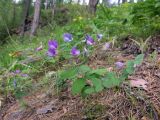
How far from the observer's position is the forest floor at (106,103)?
1.53m

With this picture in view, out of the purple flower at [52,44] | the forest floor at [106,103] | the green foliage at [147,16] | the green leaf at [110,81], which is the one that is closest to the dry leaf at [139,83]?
the forest floor at [106,103]

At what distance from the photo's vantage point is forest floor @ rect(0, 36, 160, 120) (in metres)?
1.53

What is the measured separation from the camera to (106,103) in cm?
160

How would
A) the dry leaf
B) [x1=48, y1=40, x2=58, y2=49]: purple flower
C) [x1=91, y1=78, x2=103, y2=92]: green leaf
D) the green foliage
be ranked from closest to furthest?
[x1=91, y1=78, x2=103, y2=92]: green leaf, the dry leaf, [x1=48, y1=40, x2=58, y2=49]: purple flower, the green foliage

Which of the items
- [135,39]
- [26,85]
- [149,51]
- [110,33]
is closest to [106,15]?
[110,33]

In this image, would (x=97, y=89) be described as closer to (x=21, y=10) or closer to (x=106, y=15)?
(x=106, y=15)

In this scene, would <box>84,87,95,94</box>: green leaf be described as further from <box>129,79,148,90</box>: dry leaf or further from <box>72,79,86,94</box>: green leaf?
<box>129,79,148,90</box>: dry leaf

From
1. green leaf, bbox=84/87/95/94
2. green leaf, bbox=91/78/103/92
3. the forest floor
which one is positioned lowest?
the forest floor

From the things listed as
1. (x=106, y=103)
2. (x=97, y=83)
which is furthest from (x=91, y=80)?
(x=106, y=103)

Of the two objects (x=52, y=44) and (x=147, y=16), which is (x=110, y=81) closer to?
(x=52, y=44)

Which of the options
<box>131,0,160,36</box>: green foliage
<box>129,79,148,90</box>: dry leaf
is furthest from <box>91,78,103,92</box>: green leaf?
<box>131,0,160,36</box>: green foliage

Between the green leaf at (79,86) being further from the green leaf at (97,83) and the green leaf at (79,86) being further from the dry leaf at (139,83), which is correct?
the dry leaf at (139,83)

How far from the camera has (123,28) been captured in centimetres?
279

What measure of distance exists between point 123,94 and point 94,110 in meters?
0.16
